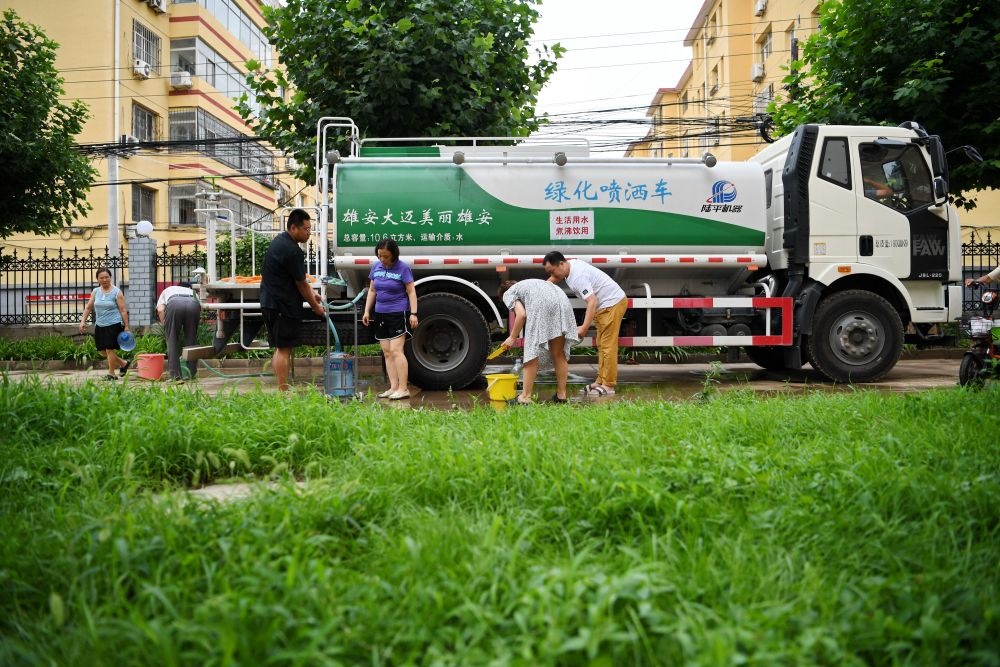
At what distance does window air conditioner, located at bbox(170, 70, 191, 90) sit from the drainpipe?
2620 millimetres

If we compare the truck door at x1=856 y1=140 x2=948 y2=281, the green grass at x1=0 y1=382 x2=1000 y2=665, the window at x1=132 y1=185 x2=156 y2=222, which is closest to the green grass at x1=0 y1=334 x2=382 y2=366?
the truck door at x1=856 y1=140 x2=948 y2=281

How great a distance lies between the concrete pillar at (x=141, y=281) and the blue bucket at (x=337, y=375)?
9.46m

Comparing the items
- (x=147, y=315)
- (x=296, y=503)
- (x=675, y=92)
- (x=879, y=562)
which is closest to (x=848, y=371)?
(x=879, y=562)

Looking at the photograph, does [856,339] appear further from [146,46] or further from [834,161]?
[146,46]

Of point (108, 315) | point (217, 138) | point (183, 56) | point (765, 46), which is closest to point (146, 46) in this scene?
point (183, 56)

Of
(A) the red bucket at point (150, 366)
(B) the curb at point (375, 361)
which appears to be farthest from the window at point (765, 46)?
(A) the red bucket at point (150, 366)

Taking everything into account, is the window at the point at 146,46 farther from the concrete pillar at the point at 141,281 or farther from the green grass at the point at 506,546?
the green grass at the point at 506,546

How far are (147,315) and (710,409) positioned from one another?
13.0 m

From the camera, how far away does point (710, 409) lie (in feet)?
16.1

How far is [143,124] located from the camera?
25.0 metres

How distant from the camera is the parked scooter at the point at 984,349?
624cm

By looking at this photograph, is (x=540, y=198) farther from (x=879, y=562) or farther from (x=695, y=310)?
(x=879, y=562)

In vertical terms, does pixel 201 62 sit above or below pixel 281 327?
above

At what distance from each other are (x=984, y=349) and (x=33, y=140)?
14515 mm
